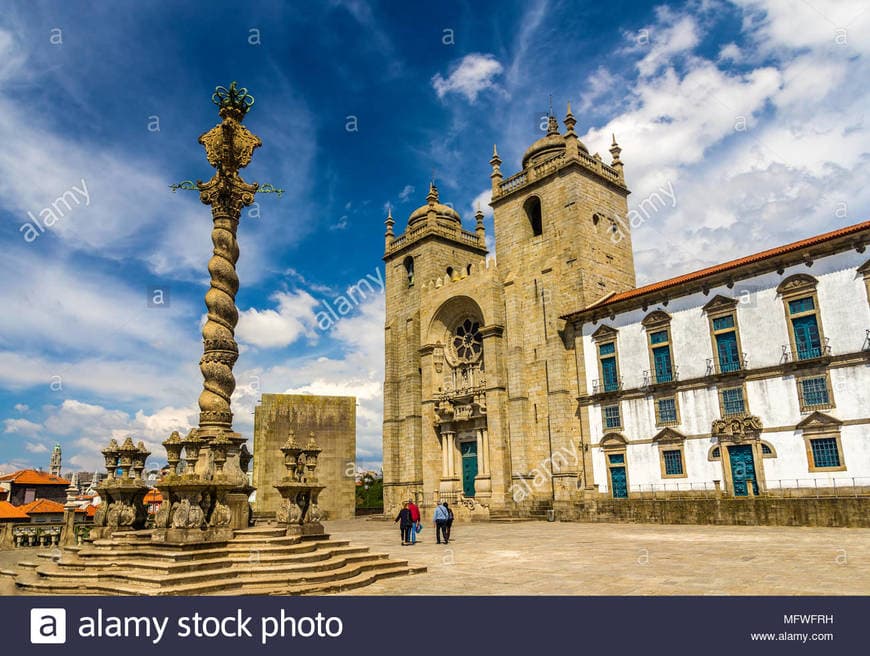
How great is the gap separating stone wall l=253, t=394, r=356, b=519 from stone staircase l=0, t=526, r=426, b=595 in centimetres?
2759

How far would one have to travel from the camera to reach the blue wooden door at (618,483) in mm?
28844

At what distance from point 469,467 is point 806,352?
18.9 m

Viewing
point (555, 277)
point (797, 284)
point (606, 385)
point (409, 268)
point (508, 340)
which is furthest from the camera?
point (409, 268)

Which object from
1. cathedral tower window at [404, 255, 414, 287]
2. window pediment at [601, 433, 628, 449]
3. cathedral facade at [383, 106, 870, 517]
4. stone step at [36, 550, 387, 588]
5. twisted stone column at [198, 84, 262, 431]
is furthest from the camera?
cathedral tower window at [404, 255, 414, 287]

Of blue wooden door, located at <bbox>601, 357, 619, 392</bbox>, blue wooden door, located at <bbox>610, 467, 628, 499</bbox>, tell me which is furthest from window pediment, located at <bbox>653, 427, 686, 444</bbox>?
blue wooden door, located at <bbox>601, 357, 619, 392</bbox>

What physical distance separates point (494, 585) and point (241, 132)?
1202 centimetres

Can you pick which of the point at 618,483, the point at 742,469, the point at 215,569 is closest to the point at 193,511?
the point at 215,569

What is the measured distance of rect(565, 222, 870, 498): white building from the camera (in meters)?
→ 22.6

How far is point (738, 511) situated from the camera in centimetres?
2227

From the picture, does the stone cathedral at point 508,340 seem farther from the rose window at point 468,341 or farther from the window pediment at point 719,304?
the window pediment at point 719,304

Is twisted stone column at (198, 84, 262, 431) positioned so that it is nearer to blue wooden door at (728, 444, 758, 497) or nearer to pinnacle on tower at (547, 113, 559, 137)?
blue wooden door at (728, 444, 758, 497)

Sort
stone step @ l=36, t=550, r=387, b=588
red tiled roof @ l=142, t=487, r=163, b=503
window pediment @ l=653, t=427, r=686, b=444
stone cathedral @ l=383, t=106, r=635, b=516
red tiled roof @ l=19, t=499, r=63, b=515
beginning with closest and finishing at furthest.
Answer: stone step @ l=36, t=550, r=387, b=588 → red tiled roof @ l=142, t=487, r=163, b=503 → window pediment @ l=653, t=427, r=686, b=444 → red tiled roof @ l=19, t=499, r=63, b=515 → stone cathedral @ l=383, t=106, r=635, b=516

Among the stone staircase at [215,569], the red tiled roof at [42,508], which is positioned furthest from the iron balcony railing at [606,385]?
the red tiled roof at [42,508]

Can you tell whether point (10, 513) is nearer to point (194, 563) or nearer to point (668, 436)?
point (194, 563)
